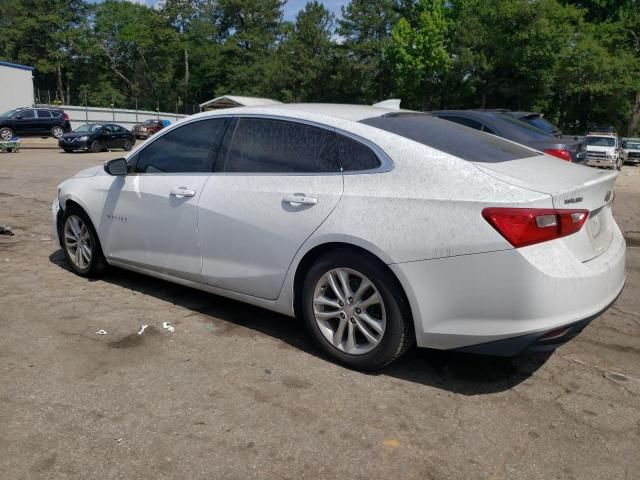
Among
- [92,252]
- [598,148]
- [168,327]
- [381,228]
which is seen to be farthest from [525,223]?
[598,148]

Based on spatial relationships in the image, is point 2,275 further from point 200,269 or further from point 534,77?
point 534,77

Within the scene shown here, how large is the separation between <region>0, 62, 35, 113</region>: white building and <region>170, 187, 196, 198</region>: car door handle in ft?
131

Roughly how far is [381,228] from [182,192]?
1697 mm

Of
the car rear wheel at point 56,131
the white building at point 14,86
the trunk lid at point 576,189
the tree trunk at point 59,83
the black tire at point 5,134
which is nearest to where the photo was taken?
the trunk lid at point 576,189

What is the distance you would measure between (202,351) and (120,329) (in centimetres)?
74

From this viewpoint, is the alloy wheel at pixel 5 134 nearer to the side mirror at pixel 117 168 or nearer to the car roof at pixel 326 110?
the side mirror at pixel 117 168

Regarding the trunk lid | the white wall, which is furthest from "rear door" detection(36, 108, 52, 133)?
the trunk lid

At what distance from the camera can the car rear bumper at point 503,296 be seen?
9.45 ft

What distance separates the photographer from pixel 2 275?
17.7 ft

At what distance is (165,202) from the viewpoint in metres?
4.33

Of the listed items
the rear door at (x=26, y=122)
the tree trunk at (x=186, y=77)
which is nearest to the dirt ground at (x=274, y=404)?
the rear door at (x=26, y=122)

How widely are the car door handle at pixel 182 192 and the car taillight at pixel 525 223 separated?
2.13m

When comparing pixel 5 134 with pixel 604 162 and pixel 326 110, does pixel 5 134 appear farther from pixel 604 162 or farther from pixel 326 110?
pixel 326 110

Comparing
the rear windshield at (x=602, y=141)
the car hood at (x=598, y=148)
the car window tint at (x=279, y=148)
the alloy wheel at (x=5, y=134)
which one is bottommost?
the alloy wheel at (x=5, y=134)
